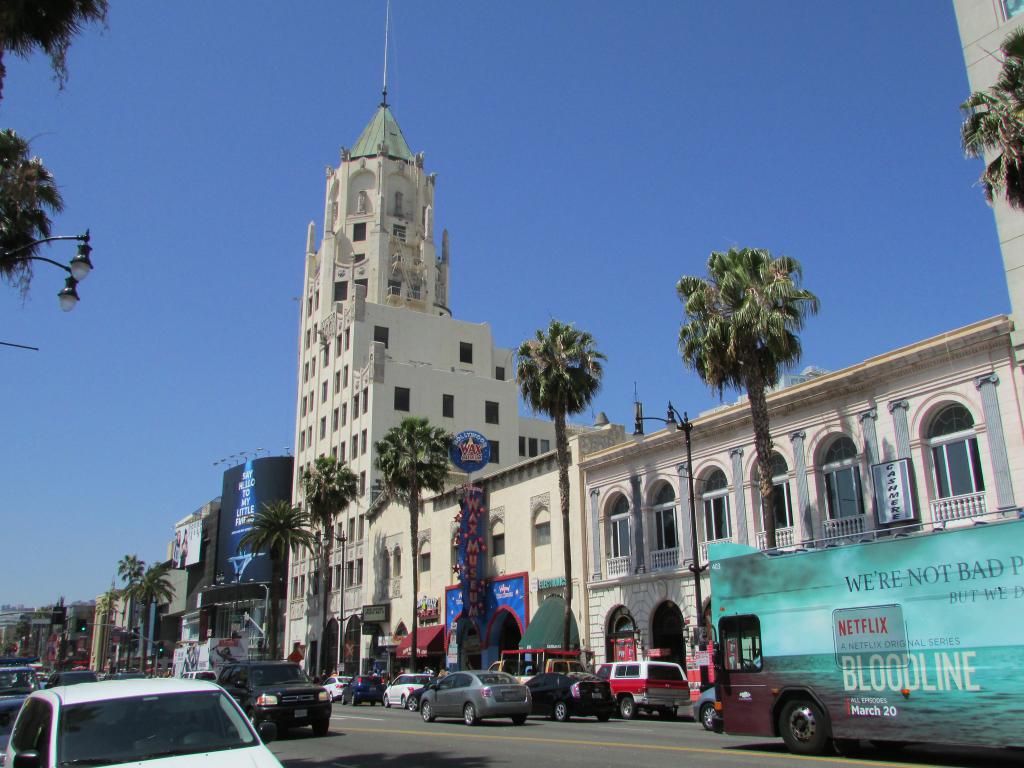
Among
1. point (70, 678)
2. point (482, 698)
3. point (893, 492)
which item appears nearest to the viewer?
point (482, 698)

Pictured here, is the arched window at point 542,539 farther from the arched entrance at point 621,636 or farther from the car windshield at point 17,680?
the car windshield at point 17,680

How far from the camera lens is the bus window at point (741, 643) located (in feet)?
53.6

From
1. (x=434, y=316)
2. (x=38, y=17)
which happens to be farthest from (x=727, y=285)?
(x=434, y=316)

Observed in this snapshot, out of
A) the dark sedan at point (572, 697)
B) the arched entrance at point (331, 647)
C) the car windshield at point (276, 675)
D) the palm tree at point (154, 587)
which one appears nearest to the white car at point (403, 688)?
the dark sedan at point (572, 697)

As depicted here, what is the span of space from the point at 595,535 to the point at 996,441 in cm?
1826

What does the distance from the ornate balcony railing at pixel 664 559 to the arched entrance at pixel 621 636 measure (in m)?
2.45

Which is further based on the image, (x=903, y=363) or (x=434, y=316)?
(x=434, y=316)

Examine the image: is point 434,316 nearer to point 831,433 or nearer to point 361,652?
point 361,652

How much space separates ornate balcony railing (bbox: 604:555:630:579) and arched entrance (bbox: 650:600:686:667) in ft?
8.02

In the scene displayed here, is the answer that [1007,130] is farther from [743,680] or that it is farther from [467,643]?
[467,643]

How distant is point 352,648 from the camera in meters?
60.2

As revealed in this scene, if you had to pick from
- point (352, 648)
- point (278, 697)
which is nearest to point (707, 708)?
point (278, 697)

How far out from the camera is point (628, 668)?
93.5 feet

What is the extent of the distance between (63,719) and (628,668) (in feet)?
76.5
